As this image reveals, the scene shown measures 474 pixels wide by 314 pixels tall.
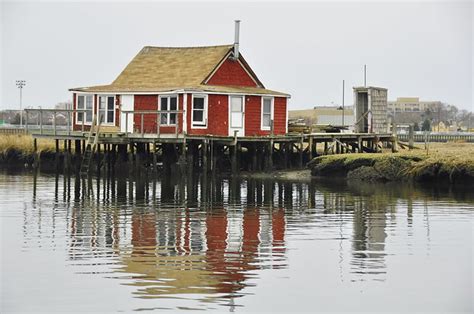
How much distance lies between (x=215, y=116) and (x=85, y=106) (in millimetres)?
7707

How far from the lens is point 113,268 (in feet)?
72.8

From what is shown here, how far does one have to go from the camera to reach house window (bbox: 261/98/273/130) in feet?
181

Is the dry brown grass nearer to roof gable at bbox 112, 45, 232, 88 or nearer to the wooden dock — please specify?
the wooden dock

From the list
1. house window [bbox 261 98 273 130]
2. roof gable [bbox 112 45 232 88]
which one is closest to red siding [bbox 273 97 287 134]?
house window [bbox 261 98 273 130]

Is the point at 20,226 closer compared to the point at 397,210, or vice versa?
the point at 20,226

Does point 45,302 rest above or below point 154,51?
below

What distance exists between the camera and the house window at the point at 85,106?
5662 centimetres

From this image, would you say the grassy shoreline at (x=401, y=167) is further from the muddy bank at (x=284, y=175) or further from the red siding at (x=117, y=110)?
the red siding at (x=117, y=110)

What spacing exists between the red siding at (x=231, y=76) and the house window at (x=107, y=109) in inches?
201

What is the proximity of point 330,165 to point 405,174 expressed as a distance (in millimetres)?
4596

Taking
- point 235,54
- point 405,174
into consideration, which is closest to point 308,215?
point 405,174

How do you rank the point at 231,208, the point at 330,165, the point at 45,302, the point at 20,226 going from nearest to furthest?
the point at 45,302
the point at 20,226
the point at 231,208
the point at 330,165

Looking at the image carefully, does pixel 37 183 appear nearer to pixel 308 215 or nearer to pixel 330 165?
pixel 330 165

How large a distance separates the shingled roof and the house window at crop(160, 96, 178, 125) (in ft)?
1.63
